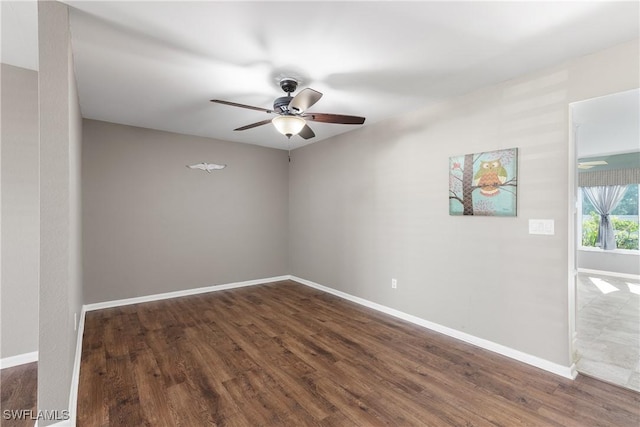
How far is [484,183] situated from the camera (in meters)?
2.90

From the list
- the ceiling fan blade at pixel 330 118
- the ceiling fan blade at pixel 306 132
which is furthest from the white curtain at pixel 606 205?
the ceiling fan blade at pixel 306 132

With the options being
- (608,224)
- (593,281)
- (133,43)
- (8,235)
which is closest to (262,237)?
(8,235)

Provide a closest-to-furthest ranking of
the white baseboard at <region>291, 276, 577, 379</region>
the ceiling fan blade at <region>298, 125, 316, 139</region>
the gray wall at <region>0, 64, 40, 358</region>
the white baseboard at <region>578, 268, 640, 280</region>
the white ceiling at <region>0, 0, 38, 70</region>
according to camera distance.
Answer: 1. the white ceiling at <region>0, 0, 38, 70</region>
2. the white baseboard at <region>291, 276, 577, 379</region>
3. the gray wall at <region>0, 64, 40, 358</region>
4. the ceiling fan blade at <region>298, 125, 316, 139</region>
5. the white baseboard at <region>578, 268, 640, 280</region>

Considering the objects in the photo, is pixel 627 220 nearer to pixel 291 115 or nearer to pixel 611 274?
pixel 611 274

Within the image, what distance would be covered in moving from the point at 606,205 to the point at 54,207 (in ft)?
30.3

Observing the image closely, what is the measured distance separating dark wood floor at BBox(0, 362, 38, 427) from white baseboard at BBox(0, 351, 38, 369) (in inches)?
1.5

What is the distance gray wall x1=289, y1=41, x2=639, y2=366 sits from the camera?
242 cm

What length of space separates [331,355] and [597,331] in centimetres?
310

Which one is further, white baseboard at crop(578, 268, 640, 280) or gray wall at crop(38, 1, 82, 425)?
white baseboard at crop(578, 268, 640, 280)

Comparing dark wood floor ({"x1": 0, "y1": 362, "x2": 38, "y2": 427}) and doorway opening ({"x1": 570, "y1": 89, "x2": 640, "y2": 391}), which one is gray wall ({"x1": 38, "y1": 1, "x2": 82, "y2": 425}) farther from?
doorway opening ({"x1": 570, "y1": 89, "x2": 640, "y2": 391})

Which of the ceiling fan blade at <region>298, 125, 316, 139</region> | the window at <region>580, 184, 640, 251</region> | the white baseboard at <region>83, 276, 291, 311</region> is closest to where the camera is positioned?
the ceiling fan blade at <region>298, 125, 316, 139</region>

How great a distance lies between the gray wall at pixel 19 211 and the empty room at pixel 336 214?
0.05ft

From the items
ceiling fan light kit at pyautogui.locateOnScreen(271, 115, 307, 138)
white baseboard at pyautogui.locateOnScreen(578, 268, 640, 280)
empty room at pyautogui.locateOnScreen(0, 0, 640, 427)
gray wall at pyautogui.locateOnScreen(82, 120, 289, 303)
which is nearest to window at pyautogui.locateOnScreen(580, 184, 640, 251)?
white baseboard at pyautogui.locateOnScreen(578, 268, 640, 280)

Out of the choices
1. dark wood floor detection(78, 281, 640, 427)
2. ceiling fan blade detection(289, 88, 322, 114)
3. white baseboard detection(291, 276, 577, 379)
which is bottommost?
dark wood floor detection(78, 281, 640, 427)
